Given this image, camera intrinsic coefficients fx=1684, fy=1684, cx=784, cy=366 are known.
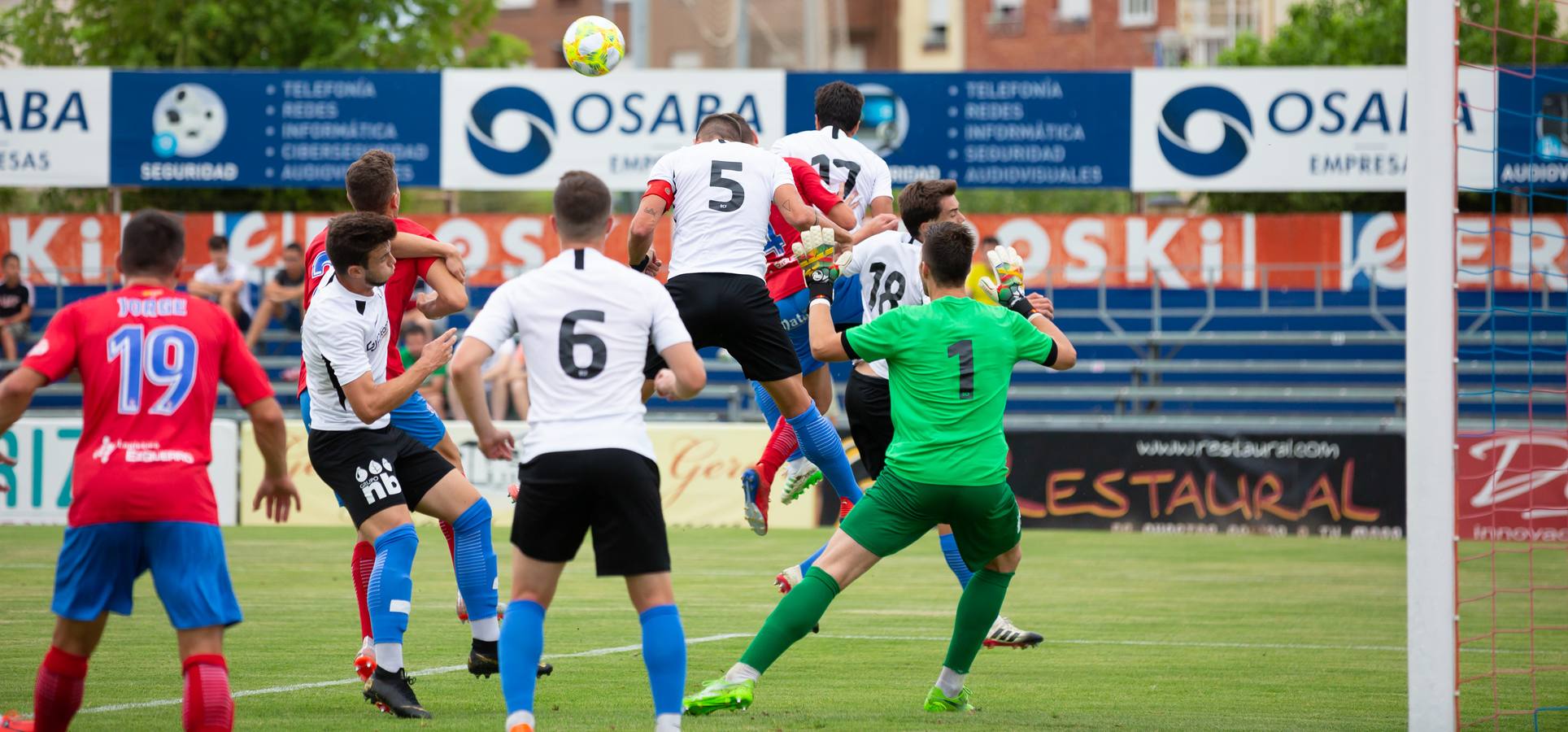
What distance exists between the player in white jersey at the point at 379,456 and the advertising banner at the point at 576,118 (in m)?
15.9

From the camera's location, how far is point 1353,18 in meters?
36.9

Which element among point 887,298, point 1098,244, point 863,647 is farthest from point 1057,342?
point 1098,244

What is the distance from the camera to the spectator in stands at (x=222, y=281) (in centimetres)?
2147

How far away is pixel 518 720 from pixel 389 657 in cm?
169

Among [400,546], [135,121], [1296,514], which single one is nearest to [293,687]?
[400,546]

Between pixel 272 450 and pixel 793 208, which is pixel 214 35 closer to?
pixel 793 208

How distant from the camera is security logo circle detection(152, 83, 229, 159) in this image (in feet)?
78.2

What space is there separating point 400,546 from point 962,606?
2.57 meters

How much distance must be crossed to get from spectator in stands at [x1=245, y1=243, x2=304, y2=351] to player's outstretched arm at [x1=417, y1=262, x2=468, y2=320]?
14.1 m

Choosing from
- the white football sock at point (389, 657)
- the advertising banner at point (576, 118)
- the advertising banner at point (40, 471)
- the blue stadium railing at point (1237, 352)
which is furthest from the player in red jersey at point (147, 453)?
the advertising banner at point (576, 118)

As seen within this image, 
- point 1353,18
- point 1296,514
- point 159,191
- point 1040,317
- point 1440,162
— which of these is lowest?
point 1296,514

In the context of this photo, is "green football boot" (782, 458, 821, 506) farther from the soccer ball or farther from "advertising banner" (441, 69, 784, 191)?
"advertising banner" (441, 69, 784, 191)

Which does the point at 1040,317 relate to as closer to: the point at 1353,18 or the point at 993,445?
the point at 993,445

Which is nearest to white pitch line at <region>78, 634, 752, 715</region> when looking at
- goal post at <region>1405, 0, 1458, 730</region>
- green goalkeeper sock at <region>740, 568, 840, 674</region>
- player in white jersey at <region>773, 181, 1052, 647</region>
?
player in white jersey at <region>773, 181, 1052, 647</region>
